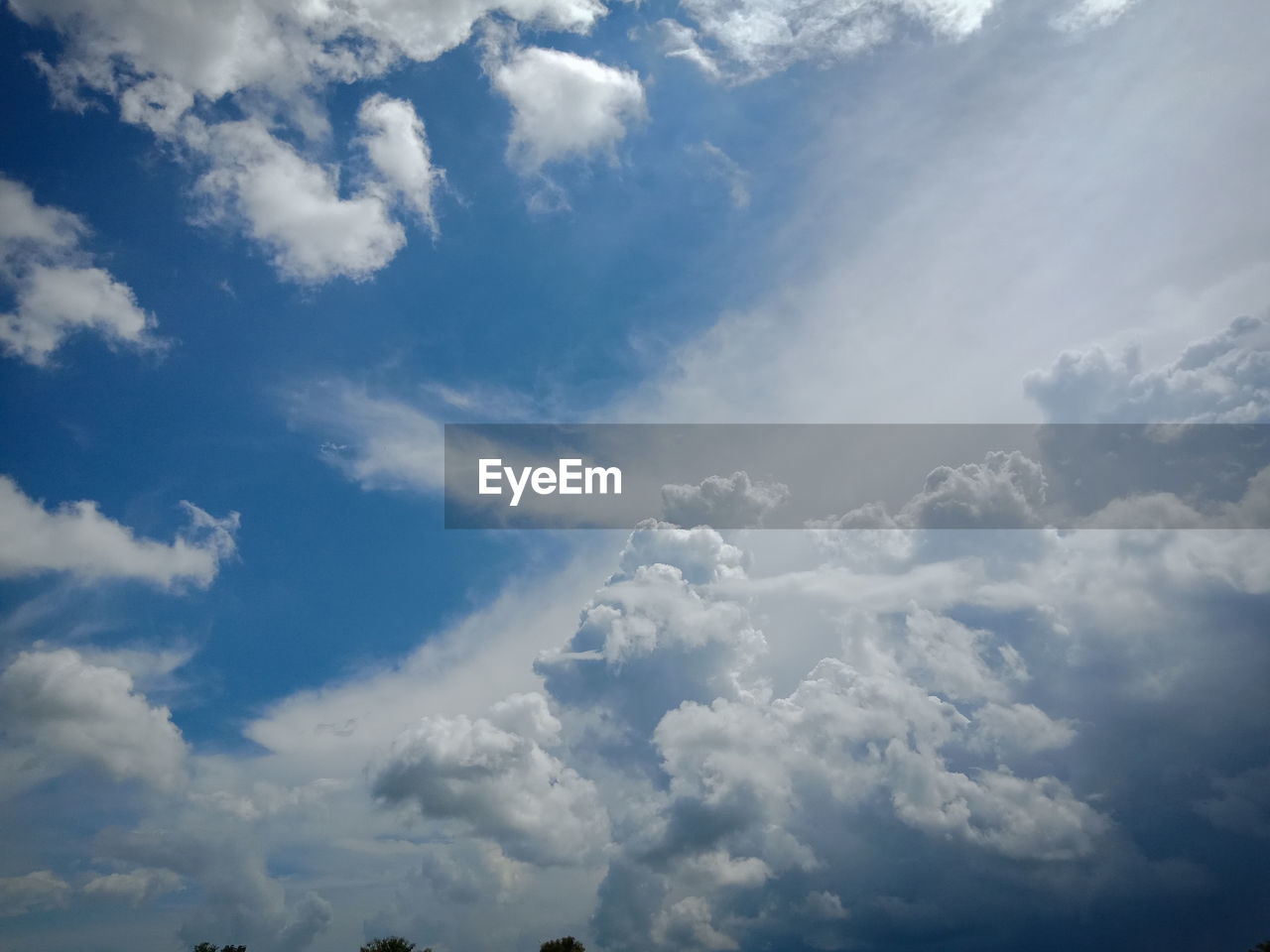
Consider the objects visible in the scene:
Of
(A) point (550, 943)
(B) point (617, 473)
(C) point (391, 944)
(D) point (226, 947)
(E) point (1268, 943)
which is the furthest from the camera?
(D) point (226, 947)

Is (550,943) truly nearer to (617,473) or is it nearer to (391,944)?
(391,944)

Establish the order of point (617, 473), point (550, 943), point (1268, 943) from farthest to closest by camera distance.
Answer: point (550, 943)
point (1268, 943)
point (617, 473)

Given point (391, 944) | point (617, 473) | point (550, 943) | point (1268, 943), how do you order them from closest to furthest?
1. point (617, 473)
2. point (1268, 943)
3. point (550, 943)
4. point (391, 944)

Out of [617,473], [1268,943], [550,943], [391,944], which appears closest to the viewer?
[617,473]

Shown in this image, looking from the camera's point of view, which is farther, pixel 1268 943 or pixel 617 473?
pixel 1268 943

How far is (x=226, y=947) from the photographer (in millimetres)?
137500

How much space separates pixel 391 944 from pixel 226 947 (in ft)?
110

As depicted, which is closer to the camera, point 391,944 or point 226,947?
point 391,944

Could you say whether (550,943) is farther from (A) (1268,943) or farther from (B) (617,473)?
(A) (1268,943)

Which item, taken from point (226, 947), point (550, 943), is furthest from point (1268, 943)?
point (226, 947)

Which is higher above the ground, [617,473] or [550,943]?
[617,473]

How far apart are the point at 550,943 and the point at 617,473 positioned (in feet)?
277

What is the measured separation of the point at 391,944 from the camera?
128 m

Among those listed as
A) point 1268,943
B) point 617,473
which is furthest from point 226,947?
point 1268,943
